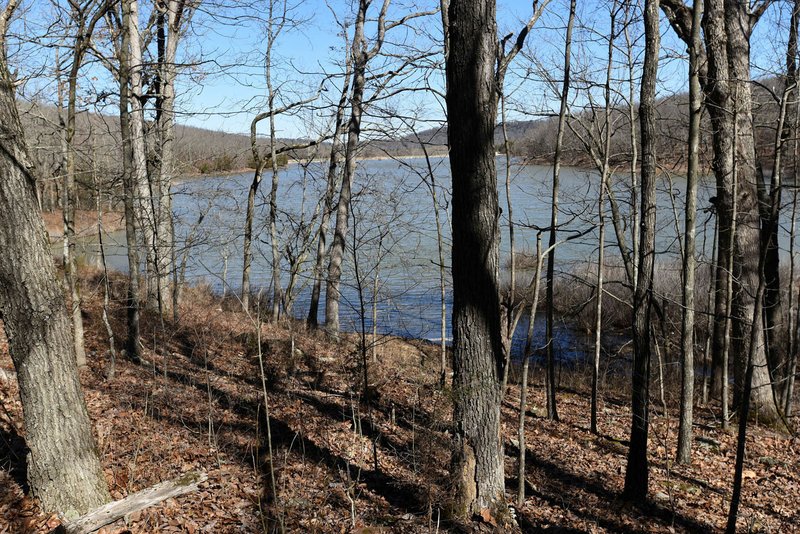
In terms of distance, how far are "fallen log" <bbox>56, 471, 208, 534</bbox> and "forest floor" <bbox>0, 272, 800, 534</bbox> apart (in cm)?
30

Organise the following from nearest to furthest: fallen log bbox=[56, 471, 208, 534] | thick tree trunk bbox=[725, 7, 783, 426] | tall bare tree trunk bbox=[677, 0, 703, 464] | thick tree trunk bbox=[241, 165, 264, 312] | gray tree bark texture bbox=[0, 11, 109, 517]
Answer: fallen log bbox=[56, 471, 208, 534] < gray tree bark texture bbox=[0, 11, 109, 517] < tall bare tree trunk bbox=[677, 0, 703, 464] < thick tree trunk bbox=[725, 7, 783, 426] < thick tree trunk bbox=[241, 165, 264, 312]

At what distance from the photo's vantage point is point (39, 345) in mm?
4656

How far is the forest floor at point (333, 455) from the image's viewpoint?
553cm

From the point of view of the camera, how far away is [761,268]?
5391 mm

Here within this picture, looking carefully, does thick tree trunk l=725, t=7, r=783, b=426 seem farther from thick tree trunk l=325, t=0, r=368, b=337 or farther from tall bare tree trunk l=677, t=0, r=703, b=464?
thick tree trunk l=325, t=0, r=368, b=337

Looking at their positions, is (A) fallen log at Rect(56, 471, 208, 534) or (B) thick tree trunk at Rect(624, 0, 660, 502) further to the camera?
(B) thick tree trunk at Rect(624, 0, 660, 502)

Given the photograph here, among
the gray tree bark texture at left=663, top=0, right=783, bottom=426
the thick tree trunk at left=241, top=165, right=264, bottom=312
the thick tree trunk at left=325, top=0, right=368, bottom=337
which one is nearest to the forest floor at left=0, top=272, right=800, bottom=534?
the gray tree bark texture at left=663, top=0, right=783, bottom=426

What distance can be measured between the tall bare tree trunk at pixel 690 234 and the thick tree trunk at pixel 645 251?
69cm

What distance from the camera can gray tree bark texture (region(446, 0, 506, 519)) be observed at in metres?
5.42

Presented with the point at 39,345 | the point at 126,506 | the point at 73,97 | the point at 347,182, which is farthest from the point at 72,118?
the point at 347,182

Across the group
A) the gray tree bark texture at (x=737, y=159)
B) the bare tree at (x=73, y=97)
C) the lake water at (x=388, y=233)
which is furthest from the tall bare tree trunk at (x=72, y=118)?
the gray tree bark texture at (x=737, y=159)

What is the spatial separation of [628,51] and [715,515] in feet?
24.4

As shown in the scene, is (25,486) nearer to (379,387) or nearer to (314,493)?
(314,493)

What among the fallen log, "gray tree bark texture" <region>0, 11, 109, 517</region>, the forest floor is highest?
"gray tree bark texture" <region>0, 11, 109, 517</region>
